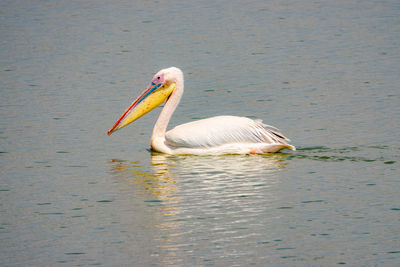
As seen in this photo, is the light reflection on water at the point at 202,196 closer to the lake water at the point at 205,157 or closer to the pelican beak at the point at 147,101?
the lake water at the point at 205,157

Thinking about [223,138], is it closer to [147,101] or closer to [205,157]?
[205,157]

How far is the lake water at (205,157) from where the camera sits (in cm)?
532

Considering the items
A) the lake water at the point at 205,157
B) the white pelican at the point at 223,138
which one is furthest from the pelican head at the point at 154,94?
the white pelican at the point at 223,138

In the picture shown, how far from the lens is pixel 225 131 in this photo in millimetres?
7777

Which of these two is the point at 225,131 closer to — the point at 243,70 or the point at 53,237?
the point at 53,237

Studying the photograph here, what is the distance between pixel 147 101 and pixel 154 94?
0.11 meters

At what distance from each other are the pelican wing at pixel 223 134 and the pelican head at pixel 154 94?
0.70m

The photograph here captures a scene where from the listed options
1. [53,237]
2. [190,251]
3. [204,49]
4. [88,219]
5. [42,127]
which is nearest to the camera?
[190,251]

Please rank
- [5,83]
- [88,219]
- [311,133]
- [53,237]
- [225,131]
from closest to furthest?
[53,237], [88,219], [225,131], [311,133], [5,83]

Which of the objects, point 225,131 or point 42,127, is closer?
point 225,131

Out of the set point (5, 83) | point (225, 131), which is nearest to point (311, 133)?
point (225, 131)

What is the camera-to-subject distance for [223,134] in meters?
7.76

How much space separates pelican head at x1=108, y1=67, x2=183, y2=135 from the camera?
329 inches

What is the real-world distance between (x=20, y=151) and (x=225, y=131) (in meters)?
1.93
